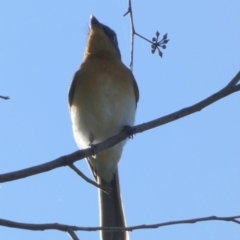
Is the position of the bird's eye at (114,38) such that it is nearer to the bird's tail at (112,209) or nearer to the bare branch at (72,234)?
the bird's tail at (112,209)

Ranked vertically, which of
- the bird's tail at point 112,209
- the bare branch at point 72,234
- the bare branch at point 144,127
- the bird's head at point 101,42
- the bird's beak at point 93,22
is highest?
the bird's beak at point 93,22

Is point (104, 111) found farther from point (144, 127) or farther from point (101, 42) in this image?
point (144, 127)

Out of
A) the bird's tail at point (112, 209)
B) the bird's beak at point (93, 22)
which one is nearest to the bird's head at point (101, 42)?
the bird's beak at point (93, 22)

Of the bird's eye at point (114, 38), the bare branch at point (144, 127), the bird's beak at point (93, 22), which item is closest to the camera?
the bare branch at point (144, 127)

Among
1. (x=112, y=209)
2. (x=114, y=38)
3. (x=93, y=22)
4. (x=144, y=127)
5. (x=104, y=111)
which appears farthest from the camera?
(x=114, y=38)

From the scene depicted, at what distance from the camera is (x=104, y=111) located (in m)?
6.19

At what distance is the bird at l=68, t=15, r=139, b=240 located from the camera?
6207mm

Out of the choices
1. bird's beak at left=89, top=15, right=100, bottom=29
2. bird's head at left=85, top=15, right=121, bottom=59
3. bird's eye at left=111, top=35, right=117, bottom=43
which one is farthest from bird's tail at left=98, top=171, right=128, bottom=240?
bird's beak at left=89, top=15, right=100, bottom=29

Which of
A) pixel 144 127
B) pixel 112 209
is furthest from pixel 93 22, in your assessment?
pixel 144 127

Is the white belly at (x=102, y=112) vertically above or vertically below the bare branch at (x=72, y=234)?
above

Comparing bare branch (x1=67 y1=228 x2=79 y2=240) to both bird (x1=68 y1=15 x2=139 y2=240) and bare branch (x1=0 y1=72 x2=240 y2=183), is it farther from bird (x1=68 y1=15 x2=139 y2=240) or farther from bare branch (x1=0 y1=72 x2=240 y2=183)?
bird (x1=68 y1=15 x2=139 y2=240)

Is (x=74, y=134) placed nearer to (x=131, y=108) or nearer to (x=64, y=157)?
(x=131, y=108)

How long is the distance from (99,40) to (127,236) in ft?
8.76

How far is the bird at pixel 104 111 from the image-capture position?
621 centimetres
